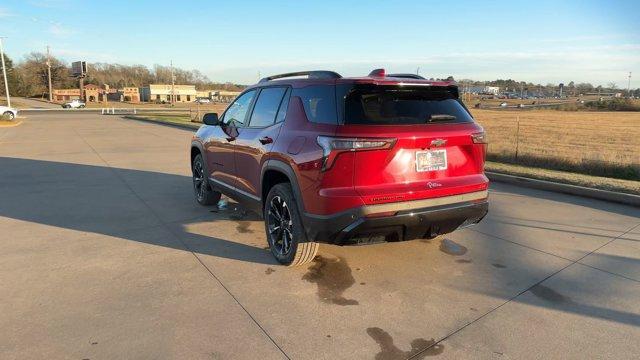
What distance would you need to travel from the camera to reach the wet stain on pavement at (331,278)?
12.1 feet

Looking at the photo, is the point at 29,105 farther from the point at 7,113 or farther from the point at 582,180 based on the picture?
the point at 582,180

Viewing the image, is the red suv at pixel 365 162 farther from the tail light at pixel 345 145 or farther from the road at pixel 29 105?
the road at pixel 29 105

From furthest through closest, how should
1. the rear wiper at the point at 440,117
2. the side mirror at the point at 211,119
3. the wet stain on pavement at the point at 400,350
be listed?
1. the side mirror at the point at 211,119
2. the rear wiper at the point at 440,117
3. the wet stain on pavement at the point at 400,350

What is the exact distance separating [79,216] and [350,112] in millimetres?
4408

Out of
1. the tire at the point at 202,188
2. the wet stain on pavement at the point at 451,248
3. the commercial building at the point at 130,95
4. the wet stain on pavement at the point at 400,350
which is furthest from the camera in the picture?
the commercial building at the point at 130,95

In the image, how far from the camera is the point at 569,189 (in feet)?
24.2

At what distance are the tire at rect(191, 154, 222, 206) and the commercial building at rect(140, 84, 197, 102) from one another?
11105 centimetres

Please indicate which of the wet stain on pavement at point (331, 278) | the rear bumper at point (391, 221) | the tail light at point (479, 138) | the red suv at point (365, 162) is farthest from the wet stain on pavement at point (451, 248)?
the tail light at point (479, 138)

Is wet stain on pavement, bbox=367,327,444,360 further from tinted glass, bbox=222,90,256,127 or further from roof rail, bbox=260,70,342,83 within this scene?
tinted glass, bbox=222,90,256,127

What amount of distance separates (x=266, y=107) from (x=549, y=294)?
3.18 metres

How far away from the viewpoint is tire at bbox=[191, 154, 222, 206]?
651cm

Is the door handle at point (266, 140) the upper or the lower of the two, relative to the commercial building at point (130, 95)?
lower

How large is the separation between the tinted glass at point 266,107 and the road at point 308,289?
4.46 ft

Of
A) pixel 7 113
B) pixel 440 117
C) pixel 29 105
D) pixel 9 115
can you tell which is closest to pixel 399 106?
pixel 440 117
